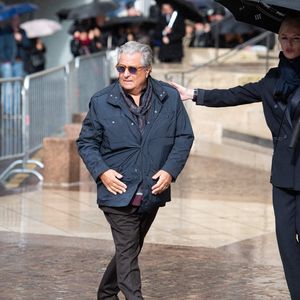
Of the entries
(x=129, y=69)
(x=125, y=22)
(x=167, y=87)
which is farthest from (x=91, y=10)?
(x=129, y=69)

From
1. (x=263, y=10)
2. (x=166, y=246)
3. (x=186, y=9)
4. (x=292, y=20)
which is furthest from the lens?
(x=186, y=9)

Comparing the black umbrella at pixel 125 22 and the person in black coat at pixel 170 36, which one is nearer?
the person in black coat at pixel 170 36

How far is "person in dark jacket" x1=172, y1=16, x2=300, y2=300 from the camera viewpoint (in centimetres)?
670

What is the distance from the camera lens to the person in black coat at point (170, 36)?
21289mm

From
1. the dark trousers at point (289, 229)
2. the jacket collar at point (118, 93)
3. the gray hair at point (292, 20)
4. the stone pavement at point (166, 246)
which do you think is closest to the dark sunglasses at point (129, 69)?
the jacket collar at point (118, 93)

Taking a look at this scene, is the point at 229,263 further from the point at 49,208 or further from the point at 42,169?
the point at 42,169

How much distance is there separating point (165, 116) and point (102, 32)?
16.2 m

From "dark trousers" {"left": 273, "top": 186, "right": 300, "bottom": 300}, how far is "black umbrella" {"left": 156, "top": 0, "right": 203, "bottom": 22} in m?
14.1

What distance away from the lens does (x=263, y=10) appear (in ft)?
22.4

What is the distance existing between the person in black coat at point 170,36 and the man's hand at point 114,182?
14.6 m

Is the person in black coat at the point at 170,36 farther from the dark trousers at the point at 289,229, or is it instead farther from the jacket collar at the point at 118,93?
the dark trousers at the point at 289,229

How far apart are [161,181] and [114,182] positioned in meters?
0.28

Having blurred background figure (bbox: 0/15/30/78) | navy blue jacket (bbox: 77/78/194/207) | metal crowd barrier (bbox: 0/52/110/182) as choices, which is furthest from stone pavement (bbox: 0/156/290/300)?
blurred background figure (bbox: 0/15/30/78)

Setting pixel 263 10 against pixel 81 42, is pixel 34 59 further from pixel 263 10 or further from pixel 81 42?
pixel 263 10
